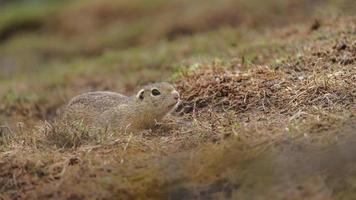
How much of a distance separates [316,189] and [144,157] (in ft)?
5.26

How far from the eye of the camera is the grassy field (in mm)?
6770

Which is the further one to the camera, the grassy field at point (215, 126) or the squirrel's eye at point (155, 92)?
the squirrel's eye at point (155, 92)

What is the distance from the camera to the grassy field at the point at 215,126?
6.77m

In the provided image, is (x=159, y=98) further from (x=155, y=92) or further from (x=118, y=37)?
(x=118, y=37)

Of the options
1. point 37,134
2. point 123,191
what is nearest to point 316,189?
point 123,191

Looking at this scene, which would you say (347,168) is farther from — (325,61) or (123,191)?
(325,61)

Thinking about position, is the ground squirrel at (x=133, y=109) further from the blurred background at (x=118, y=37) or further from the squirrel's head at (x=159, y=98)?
the blurred background at (x=118, y=37)

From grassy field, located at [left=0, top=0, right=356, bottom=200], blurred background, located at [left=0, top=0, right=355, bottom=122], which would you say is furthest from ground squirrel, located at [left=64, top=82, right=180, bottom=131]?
blurred background, located at [left=0, top=0, right=355, bottom=122]

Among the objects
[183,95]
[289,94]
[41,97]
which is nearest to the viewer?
[289,94]

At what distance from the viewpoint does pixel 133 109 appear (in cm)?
899

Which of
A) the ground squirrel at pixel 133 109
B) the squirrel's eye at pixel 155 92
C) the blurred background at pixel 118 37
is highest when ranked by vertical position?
the squirrel's eye at pixel 155 92

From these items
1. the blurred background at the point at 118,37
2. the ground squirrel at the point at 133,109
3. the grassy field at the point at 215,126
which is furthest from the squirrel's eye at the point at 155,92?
the blurred background at the point at 118,37

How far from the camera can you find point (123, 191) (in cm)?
686

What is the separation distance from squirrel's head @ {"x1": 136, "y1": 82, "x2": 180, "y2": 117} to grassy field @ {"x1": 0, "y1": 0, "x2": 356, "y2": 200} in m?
0.15
